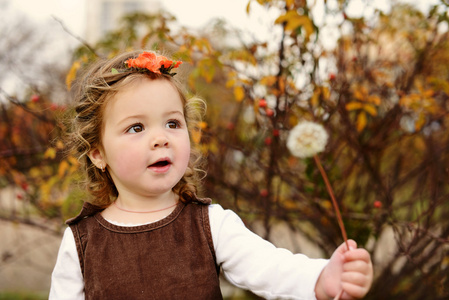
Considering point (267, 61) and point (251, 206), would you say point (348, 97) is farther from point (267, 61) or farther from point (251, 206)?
point (251, 206)

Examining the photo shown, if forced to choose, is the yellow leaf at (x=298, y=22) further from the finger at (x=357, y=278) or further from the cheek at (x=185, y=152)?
the finger at (x=357, y=278)

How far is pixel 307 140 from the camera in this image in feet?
4.28

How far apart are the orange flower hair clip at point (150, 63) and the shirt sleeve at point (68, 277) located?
1.79 ft

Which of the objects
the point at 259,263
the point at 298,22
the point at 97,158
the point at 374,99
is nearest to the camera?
the point at 259,263

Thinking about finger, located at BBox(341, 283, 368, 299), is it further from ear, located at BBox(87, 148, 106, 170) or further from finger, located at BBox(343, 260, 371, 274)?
ear, located at BBox(87, 148, 106, 170)

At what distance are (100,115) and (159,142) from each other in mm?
256

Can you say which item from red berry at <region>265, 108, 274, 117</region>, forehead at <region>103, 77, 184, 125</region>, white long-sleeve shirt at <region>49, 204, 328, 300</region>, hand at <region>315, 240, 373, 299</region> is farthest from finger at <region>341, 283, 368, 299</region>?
red berry at <region>265, 108, 274, 117</region>

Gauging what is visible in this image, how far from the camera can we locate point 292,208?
2.75 m

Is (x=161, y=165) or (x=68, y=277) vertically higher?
(x=161, y=165)

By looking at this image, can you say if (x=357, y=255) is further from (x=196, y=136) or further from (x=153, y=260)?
(x=196, y=136)

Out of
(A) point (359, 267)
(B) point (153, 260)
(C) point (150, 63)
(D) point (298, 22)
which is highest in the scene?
(D) point (298, 22)

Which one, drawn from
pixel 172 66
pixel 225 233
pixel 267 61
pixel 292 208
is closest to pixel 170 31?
pixel 267 61

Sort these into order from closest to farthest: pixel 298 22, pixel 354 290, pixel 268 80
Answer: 1. pixel 354 290
2. pixel 298 22
3. pixel 268 80

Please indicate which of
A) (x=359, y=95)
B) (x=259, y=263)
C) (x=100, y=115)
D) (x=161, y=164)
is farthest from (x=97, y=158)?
(x=359, y=95)
